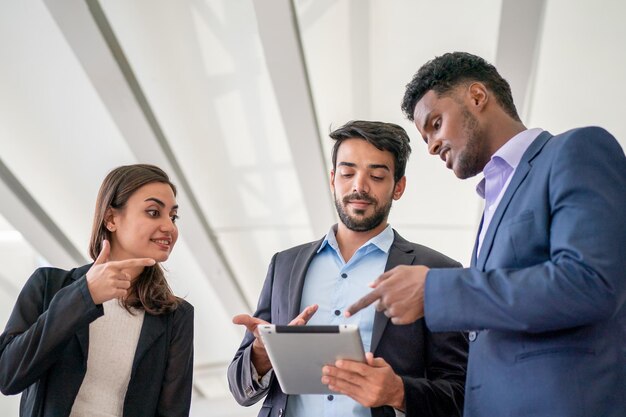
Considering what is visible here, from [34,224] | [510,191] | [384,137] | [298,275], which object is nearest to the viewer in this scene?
[510,191]

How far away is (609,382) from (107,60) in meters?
5.85

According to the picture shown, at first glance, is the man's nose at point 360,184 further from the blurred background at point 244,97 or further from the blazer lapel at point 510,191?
the blurred background at point 244,97

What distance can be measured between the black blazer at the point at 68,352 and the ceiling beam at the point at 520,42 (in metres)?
4.09

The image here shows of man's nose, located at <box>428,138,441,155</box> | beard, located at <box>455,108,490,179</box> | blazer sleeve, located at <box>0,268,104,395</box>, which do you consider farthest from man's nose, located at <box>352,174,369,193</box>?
blazer sleeve, located at <box>0,268,104,395</box>

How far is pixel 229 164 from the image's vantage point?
8547mm

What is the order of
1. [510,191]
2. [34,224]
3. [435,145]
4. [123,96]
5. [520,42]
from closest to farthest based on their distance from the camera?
1. [510,191]
2. [435,145]
3. [520,42]
4. [123,96]
5. [34,224]

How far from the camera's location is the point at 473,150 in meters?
2.60

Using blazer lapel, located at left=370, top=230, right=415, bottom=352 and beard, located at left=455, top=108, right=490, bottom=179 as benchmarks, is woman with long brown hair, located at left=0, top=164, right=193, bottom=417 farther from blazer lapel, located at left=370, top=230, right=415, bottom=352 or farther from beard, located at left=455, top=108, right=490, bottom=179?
beard, located at left=455, top=108, right=490, bottom=179

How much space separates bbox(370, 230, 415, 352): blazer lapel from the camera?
9.37ft

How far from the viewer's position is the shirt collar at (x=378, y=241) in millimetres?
3164

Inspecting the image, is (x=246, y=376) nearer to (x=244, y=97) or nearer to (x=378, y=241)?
(x=378, y=241)

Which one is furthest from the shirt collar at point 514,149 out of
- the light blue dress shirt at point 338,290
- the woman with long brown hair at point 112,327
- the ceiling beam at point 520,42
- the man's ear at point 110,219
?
the ceiling beam at point 520,42

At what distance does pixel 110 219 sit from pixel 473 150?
1.66 meters

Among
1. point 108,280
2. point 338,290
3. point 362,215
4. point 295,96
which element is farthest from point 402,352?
point 295,96
